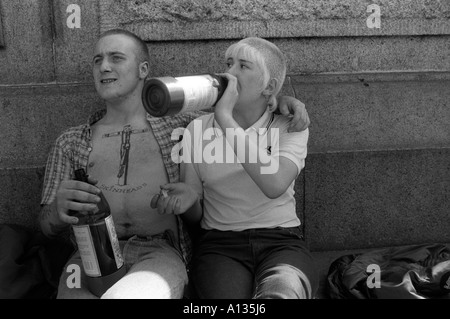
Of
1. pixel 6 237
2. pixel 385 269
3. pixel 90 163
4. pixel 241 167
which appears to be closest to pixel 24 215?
pixel 6 237

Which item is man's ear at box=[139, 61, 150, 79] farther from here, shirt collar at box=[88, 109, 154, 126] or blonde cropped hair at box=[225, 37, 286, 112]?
blonde cropped hair at box=[225, 37, 286, 112]

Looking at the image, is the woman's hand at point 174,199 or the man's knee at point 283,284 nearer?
the man's knee at point 283,284

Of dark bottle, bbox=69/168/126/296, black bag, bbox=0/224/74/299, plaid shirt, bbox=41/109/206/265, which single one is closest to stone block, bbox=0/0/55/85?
plaid shirt, bbox=41/109/206/265

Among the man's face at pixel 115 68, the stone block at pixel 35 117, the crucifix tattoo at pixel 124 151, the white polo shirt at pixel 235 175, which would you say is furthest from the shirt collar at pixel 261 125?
the stone block at pixel 35 117

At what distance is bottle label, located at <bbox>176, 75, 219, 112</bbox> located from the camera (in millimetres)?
2631

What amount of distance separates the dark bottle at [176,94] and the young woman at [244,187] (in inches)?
4.9

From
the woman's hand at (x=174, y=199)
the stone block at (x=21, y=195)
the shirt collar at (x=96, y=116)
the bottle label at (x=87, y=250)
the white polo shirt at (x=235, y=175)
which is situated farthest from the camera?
the stone block at (x=21, y=195)

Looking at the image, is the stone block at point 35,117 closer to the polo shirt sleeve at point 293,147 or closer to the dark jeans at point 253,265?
the dark jeans at point 253,265

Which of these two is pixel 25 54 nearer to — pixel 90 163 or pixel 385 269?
pixel 90 163

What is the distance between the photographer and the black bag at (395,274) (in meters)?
3.07

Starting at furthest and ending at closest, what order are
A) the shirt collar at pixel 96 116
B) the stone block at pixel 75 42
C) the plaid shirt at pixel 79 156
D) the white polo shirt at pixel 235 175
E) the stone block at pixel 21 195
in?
the stone block at pixel 75 42 → the stone block at pixel 21 195 → the shirt collar at pixel 96 116 → the plaid shirt at pixel 79 156 → the white polo shirt at pixel 235 175

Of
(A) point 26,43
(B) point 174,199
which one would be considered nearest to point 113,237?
(B) point 174,199

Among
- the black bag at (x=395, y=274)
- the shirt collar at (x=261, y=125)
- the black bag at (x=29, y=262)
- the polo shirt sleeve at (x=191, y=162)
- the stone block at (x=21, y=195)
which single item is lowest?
the black bag at (x=395, y=274)

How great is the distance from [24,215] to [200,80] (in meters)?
1.66
